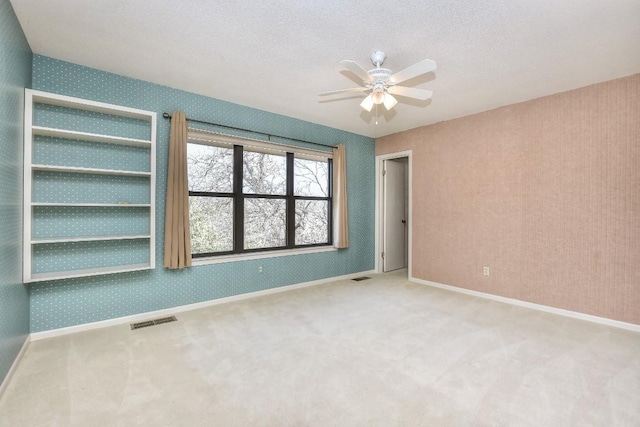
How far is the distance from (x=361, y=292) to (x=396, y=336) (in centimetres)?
147

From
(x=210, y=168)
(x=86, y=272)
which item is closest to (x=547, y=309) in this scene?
(x=210, y=168)

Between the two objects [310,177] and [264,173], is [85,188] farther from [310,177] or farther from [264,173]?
[310,177]

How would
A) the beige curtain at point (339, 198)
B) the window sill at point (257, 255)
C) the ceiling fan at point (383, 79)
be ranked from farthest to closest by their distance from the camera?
the beige curtain at point (339, 198) → the window sill at point (257, 255) → the ceiling fan at point (383, 79)

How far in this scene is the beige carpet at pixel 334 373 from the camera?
5.49ft

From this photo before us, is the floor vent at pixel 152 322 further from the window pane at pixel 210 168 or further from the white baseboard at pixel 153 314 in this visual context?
the window pane at pixel 210 168

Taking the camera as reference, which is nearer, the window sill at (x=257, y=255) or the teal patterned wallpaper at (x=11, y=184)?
the teal patterned wallpaper at (x=11, y=184)

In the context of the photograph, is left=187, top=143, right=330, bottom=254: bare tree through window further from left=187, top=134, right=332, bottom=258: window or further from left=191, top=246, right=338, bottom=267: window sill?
left=191, top=246, right=338, bottom=267: window sill

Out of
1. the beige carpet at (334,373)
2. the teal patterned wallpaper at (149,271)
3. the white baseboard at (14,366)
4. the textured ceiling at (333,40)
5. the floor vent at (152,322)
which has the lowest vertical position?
the beige carpet at (334,373)

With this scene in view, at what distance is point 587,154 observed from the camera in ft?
10.4

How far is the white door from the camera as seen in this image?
5.46 meters

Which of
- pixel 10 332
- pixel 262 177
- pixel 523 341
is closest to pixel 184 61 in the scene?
pixel 262 177

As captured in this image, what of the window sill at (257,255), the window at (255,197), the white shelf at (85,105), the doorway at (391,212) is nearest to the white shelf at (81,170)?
the white shelf at (85,105)

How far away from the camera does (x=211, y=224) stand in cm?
369

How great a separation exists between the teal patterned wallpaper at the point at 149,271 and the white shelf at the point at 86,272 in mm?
168
